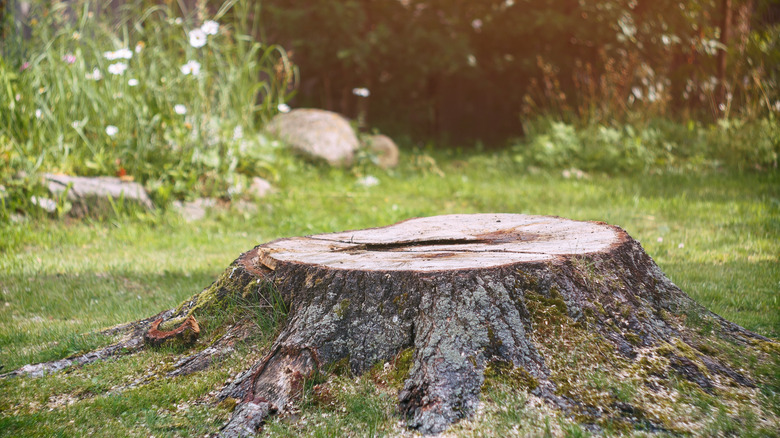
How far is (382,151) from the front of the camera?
920 cm

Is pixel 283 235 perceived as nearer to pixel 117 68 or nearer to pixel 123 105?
pixel 123 105

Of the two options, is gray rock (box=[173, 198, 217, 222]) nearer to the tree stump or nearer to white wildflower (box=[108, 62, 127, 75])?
white wildflower (box=[108, 62, 127, 75])

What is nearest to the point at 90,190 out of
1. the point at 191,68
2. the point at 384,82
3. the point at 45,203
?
the point at 45,203

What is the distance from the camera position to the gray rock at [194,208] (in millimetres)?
5934

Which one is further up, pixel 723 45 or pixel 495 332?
pixel 723 45

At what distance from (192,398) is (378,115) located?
10.7 m

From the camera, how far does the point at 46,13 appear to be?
6082mm

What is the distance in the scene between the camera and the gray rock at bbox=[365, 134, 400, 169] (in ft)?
29.6

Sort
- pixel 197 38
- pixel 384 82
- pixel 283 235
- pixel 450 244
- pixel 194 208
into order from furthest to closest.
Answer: pixel 384 82 < pixel 194 208 < pixel 197 38 < pixel 283 235 < pixel 450 244

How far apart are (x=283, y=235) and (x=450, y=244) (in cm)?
293

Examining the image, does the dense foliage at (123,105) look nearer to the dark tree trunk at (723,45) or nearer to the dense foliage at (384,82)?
the dense foliage at (384,82)

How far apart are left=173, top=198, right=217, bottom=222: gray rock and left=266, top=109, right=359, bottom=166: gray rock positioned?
2227mm

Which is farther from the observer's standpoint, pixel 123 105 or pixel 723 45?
pixel 723 45

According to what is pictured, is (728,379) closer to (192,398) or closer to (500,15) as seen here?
(192,398)
